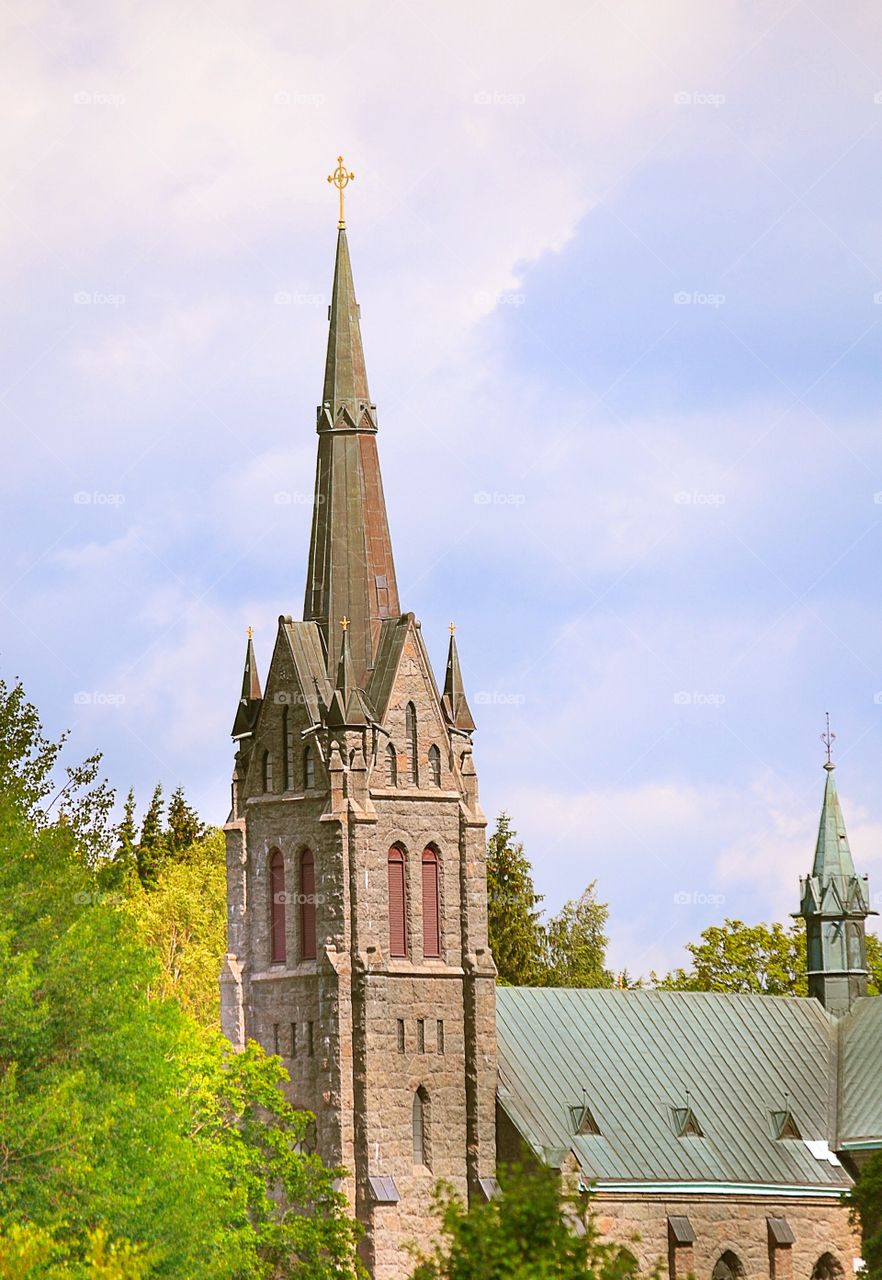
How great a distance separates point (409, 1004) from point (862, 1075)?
16.9 m

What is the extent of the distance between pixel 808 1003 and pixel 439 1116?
59.5 feet

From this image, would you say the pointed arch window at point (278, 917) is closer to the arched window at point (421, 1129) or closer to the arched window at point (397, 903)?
the arched window at point (397, 903)

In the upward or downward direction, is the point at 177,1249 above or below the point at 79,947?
below

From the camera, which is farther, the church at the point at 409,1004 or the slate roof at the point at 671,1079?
the slate roof at the point at 671,1079

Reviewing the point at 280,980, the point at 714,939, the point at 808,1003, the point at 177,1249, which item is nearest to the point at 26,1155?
the point at 177,1249

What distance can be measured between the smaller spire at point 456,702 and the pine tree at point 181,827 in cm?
3687

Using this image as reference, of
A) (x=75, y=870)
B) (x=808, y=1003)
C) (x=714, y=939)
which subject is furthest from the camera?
(x=714, y=939)

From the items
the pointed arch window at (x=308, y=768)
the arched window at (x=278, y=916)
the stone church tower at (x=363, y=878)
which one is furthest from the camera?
the arched window at (x=278, y=916)

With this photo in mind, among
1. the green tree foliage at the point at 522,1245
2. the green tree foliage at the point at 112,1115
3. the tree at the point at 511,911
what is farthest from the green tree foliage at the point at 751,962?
the green tree foliage at the point at 522,1245

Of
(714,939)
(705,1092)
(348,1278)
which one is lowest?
(348,1278)

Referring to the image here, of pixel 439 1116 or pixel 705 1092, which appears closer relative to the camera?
pixel 439 1116

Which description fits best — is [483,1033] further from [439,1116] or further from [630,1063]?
[630,1063]

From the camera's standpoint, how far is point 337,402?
77.4m

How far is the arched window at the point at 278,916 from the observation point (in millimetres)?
74500
